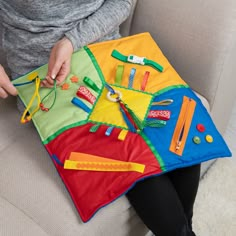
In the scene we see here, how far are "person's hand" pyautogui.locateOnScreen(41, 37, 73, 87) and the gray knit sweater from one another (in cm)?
2

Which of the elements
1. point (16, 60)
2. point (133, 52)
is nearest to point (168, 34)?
point (133, 52)

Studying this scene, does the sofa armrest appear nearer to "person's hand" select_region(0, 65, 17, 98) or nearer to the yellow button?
the yellow button

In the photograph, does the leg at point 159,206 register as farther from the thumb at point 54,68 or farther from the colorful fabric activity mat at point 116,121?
the thumb at point 54,68

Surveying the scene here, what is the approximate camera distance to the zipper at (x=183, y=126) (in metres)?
0.72

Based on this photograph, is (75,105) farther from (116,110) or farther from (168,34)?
(168,34)

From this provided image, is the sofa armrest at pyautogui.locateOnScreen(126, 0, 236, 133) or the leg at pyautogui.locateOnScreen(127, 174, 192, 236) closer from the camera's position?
the leg at pyautogui.locateOnScreen(127, 174, 192, 236)

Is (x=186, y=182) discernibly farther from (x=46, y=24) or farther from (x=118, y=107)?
(x=46, y=24)

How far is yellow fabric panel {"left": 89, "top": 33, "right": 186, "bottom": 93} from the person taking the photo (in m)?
0.84

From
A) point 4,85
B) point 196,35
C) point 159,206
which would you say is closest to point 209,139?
point 159,206

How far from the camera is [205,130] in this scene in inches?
30.4

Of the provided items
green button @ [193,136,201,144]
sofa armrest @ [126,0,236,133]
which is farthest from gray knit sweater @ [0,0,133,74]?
green button @ [193,136,201,144]

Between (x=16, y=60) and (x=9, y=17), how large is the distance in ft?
0.35

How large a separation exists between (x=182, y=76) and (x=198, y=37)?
0.12 metres

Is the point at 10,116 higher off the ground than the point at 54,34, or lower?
lower
